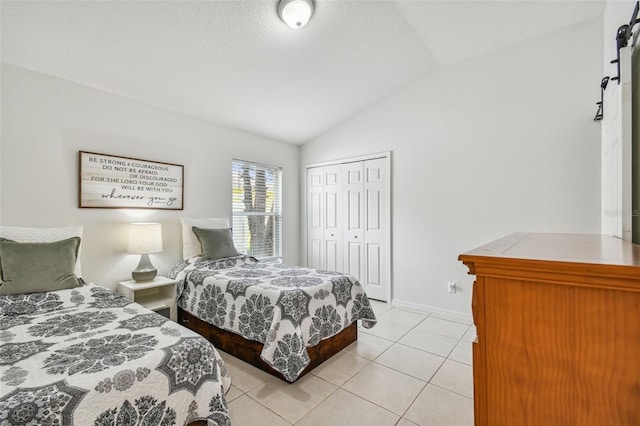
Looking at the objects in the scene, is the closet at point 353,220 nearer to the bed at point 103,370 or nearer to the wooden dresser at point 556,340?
the bed at point 103,370

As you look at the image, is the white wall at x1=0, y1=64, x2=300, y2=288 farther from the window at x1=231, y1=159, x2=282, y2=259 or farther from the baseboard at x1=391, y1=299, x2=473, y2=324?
the baseboard at x1=391, y1=299, x2=473, y2=324

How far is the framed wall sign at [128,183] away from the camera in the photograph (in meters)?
2.71

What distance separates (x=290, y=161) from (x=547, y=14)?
11.5ft

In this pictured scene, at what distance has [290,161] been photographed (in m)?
4.80

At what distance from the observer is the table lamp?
9.08 feet

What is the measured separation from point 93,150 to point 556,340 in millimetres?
3539

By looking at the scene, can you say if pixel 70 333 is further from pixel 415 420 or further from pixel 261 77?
pixel 261 77

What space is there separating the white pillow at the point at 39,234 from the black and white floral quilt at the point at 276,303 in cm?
96

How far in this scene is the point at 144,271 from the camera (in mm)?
2809

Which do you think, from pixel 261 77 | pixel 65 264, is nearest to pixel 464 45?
pixel 261 77

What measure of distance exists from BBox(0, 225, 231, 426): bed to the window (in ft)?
7.54

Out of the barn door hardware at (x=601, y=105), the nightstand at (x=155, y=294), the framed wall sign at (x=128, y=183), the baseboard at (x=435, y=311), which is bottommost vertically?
the baseboard at (x=435, y=311)

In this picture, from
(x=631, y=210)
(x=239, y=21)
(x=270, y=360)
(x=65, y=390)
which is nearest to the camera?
(x=65, y=390)

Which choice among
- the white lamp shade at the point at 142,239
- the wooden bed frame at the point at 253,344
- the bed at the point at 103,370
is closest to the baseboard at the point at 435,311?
the wooden bed frame at the point at 253,344
